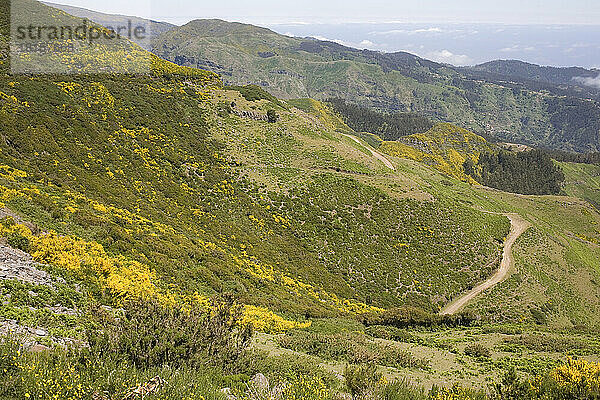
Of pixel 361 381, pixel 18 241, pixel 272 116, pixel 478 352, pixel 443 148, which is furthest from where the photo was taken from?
pixel 443 148

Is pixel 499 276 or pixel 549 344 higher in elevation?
pixel 549 344

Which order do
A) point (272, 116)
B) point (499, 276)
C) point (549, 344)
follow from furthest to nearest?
1. point (272, 116)
2. point (499, 276)
3. point (549, 344)

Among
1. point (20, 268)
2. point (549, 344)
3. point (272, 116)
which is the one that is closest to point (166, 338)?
point (20, 268)

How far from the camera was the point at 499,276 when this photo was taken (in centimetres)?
3734

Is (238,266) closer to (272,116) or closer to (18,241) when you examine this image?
(18,241)

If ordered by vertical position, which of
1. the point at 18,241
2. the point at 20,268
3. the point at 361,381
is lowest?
the point at 361,381

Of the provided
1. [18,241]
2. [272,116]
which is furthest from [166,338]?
[272,116]

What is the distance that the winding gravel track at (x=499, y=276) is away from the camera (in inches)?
1296

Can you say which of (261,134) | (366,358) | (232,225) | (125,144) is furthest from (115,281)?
(261,134)

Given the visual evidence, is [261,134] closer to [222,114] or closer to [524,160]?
[222,114]

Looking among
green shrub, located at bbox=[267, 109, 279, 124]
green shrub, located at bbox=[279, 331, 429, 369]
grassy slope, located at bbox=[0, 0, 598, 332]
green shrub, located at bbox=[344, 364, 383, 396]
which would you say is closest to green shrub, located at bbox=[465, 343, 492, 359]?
green shrub, located at bbox=[279, 331, 429, 369]

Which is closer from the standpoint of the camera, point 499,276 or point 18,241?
point 18,241

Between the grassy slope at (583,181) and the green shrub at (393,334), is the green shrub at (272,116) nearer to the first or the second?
the green shrub at (393,334)

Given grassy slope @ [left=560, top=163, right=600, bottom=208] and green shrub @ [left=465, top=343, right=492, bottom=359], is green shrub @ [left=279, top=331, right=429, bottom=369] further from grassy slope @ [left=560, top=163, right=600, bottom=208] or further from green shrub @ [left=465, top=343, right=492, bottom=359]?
grassy slope @ [left=560, top=163, right=600, bottom=208]
